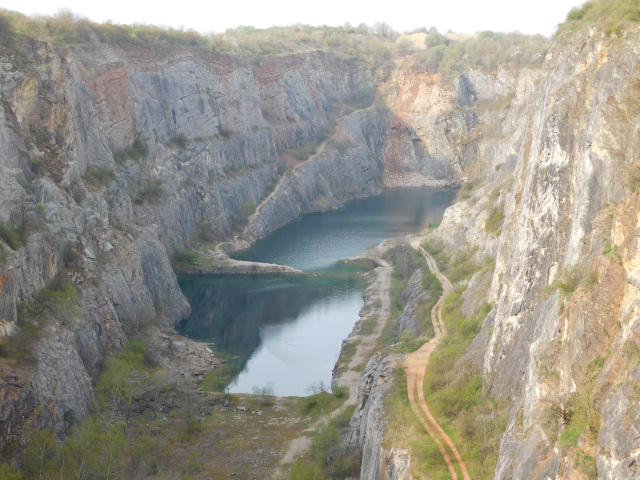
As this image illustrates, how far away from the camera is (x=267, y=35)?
139 metres

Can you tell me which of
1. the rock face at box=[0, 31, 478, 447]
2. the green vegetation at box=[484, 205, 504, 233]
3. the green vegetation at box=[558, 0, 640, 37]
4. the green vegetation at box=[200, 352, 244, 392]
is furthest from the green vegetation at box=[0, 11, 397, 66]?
the green vegetation at box=[558, 0, 640, 37]

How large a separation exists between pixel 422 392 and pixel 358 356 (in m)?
19.1

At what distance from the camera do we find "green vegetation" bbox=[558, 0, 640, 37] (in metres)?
25.1

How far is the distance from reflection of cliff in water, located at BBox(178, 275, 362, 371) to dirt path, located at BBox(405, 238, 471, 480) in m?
17.0

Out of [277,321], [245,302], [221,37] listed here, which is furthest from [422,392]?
[221,37]

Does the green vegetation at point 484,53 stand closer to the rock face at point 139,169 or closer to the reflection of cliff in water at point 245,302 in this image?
the rock face at point 139,169

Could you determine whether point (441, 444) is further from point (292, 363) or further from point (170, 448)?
point (292, 363)

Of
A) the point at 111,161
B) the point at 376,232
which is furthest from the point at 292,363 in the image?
the point at 376,232

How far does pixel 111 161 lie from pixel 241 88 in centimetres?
4357

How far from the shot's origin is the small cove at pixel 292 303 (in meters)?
55.2

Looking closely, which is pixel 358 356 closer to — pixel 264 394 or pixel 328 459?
pixel 264 394

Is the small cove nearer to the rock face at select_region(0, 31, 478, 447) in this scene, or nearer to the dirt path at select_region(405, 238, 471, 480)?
the rock face at select_region(0, 31, 478, 447)

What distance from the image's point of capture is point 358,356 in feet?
174

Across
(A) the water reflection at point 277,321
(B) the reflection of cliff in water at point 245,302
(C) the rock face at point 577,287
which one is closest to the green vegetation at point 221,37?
(B) the reflection of cliff in water at point 245,302
